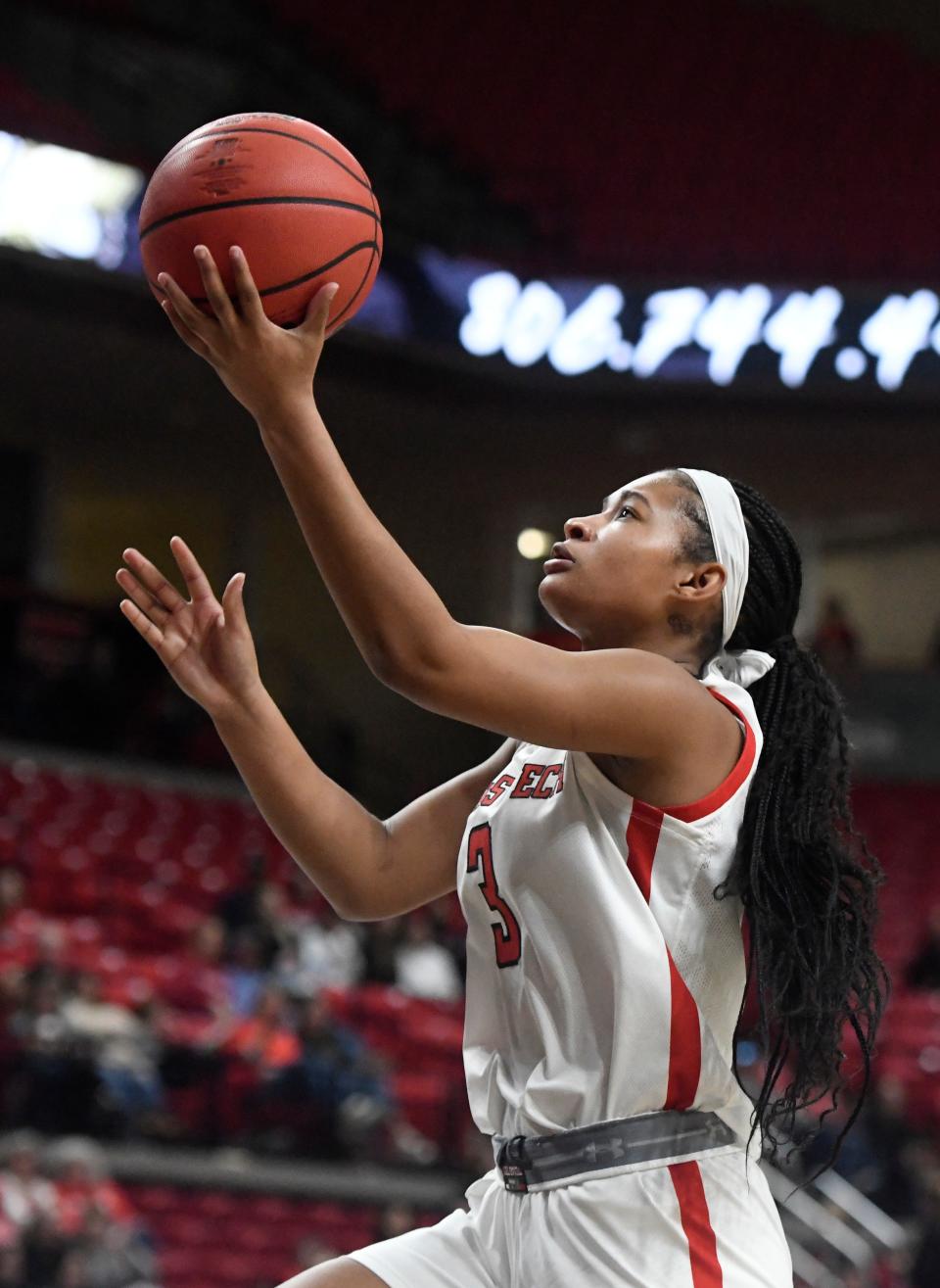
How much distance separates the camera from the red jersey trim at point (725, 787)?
227 cm

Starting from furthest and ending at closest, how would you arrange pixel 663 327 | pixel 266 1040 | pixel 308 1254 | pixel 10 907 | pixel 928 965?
pixel 663 327, pixel 928 965, pixel 10 907, pixel 266 1040, pixel 308 1254

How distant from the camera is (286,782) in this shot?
2.46 m

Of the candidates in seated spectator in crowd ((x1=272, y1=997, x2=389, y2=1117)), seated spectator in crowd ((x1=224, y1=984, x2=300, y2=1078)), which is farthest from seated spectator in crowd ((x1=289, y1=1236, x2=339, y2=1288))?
seated spectator in crowd ((x1=224, y1=984, x2=300, y2=1078))

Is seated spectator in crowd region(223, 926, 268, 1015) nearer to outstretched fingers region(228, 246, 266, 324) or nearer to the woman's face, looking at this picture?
the woman's face

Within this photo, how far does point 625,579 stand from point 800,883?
18.5 inches

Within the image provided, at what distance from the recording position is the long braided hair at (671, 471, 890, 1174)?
2.26m

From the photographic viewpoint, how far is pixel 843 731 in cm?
244

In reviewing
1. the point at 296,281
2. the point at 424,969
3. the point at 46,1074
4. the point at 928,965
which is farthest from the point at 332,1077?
the point at 296,281

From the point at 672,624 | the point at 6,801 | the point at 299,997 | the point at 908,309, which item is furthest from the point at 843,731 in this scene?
the point at 908,309

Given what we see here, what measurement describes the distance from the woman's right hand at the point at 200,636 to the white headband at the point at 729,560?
25.6 inches

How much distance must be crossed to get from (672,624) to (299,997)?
6.27 metres

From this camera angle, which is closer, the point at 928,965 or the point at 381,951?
the point at 381,951

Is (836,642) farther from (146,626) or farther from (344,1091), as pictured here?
(146,626)

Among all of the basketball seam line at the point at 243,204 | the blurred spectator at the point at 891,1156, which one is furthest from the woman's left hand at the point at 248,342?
the blurred spectator at the point at 891,1156
